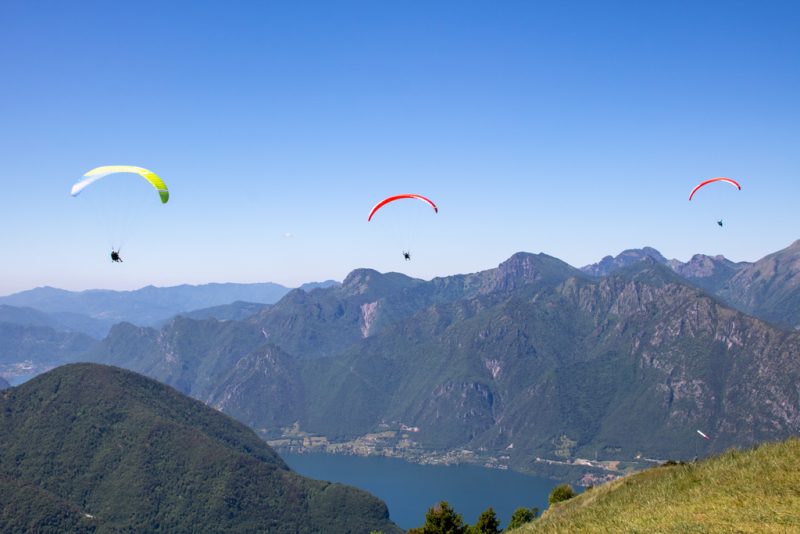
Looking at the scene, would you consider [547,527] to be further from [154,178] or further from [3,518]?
[3,518]

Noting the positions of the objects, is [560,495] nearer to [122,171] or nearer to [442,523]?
[442,523]

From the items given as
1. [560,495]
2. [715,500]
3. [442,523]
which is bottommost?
[442,523]

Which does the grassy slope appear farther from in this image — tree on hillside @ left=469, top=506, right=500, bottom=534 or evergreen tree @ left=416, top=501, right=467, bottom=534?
tree on hillside @ left=469, top=506, right=500, bottom=534

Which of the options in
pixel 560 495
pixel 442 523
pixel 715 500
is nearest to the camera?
pixel 715 500

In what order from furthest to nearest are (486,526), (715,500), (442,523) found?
1. (486,526)
2. (442,523)
3. (715,500)

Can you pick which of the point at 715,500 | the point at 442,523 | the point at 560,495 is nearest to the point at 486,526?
the point at 442,523

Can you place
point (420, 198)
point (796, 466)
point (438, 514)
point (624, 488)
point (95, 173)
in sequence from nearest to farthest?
point (796, 466) < point (624, 488) < point (95, 173) < point (420, 198) < point (438, 514)

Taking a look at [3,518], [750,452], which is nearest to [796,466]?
[750,452]

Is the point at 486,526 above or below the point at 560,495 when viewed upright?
below
